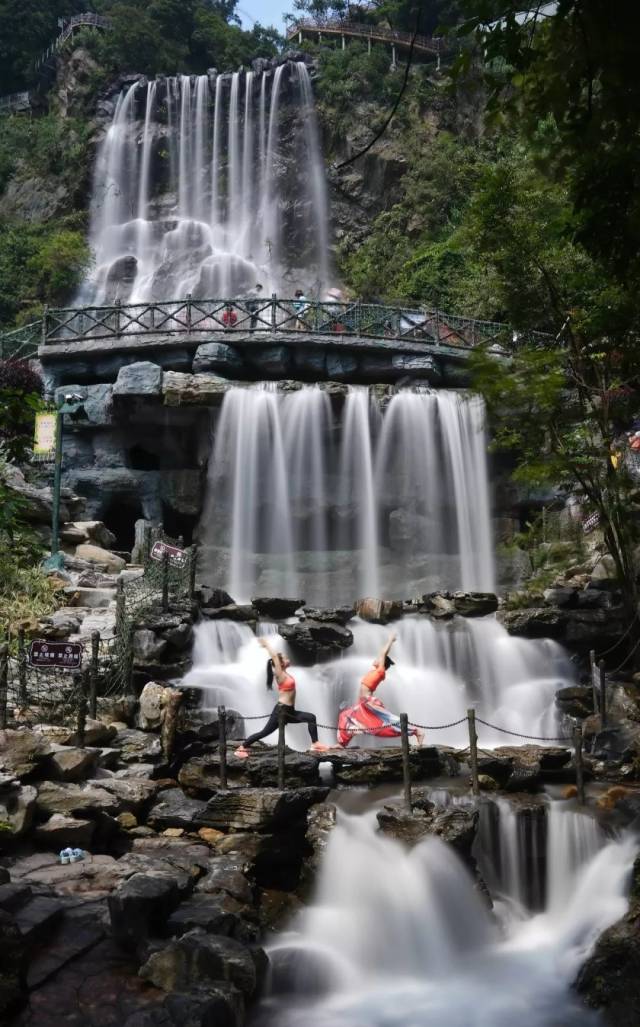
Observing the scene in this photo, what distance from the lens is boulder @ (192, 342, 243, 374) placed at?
2091 centimetres

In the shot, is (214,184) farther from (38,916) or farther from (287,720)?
(38,916)

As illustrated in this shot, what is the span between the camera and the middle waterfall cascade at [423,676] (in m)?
13.1

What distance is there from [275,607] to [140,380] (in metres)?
7.62

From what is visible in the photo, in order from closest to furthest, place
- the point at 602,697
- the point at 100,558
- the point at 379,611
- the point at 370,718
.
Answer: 1. the point at 370,718
2. the point at 602,697
3. the point at 379,611
4. the point at 100,558

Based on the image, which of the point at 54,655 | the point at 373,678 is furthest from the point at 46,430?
the point at 373,678

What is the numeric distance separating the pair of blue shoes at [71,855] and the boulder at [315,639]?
6.67 metres

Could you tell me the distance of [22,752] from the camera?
8.55 m

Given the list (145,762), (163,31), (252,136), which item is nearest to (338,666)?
(145,762)

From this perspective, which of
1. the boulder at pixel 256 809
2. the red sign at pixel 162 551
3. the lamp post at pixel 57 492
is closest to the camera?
the boulder at pixel 256 809

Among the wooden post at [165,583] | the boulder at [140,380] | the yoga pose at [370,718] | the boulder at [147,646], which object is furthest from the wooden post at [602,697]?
the boulder at [140,380]

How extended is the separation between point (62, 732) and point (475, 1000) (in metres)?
5.30

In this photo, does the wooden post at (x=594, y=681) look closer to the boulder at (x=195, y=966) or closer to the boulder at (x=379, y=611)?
the boulder at (x=379, y=611)

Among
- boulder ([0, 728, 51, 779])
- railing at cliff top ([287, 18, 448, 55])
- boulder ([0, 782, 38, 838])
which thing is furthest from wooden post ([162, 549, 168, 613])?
railing at cliff top ([287, 18, 448, 55])

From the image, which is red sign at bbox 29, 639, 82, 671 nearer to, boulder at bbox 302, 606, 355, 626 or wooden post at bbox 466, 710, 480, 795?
wooden post at bbox 466, 710, 480, 795
